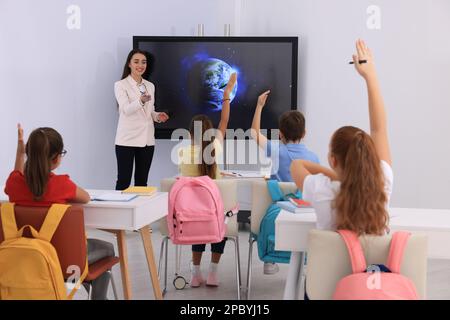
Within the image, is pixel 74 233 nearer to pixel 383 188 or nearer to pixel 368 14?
pixel 383 188

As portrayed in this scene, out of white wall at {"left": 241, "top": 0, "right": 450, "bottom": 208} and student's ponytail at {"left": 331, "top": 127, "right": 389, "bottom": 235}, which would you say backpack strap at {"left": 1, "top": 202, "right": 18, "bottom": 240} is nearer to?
student's ponytail at {"left": 331, "top": 127, "right": 389, "bottom": 235}

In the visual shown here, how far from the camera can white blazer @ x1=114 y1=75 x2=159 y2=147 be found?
5.96 meters

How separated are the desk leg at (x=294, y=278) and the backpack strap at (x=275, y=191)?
83 cm

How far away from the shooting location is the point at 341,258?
2309mm

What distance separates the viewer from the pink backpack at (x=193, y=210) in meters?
3.69

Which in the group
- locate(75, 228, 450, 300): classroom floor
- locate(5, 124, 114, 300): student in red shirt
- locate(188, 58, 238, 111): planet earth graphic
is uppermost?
locate(188, 58, 238, 111): planet earth graphic

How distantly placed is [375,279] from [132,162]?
4188mm

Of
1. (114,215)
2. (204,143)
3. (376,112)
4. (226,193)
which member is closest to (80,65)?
(204,143)

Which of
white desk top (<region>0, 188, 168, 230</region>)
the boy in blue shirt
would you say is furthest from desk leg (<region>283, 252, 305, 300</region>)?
the boy in blue shirt

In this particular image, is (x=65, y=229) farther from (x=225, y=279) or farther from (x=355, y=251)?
(x=225, y=279)

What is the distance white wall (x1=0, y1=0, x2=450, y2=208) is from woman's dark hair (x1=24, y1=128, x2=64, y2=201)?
3578 mm

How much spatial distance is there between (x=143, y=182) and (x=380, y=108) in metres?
3.85

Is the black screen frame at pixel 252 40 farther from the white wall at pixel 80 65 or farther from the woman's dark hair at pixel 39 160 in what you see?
the woman's dark hair at pixel 39 160
